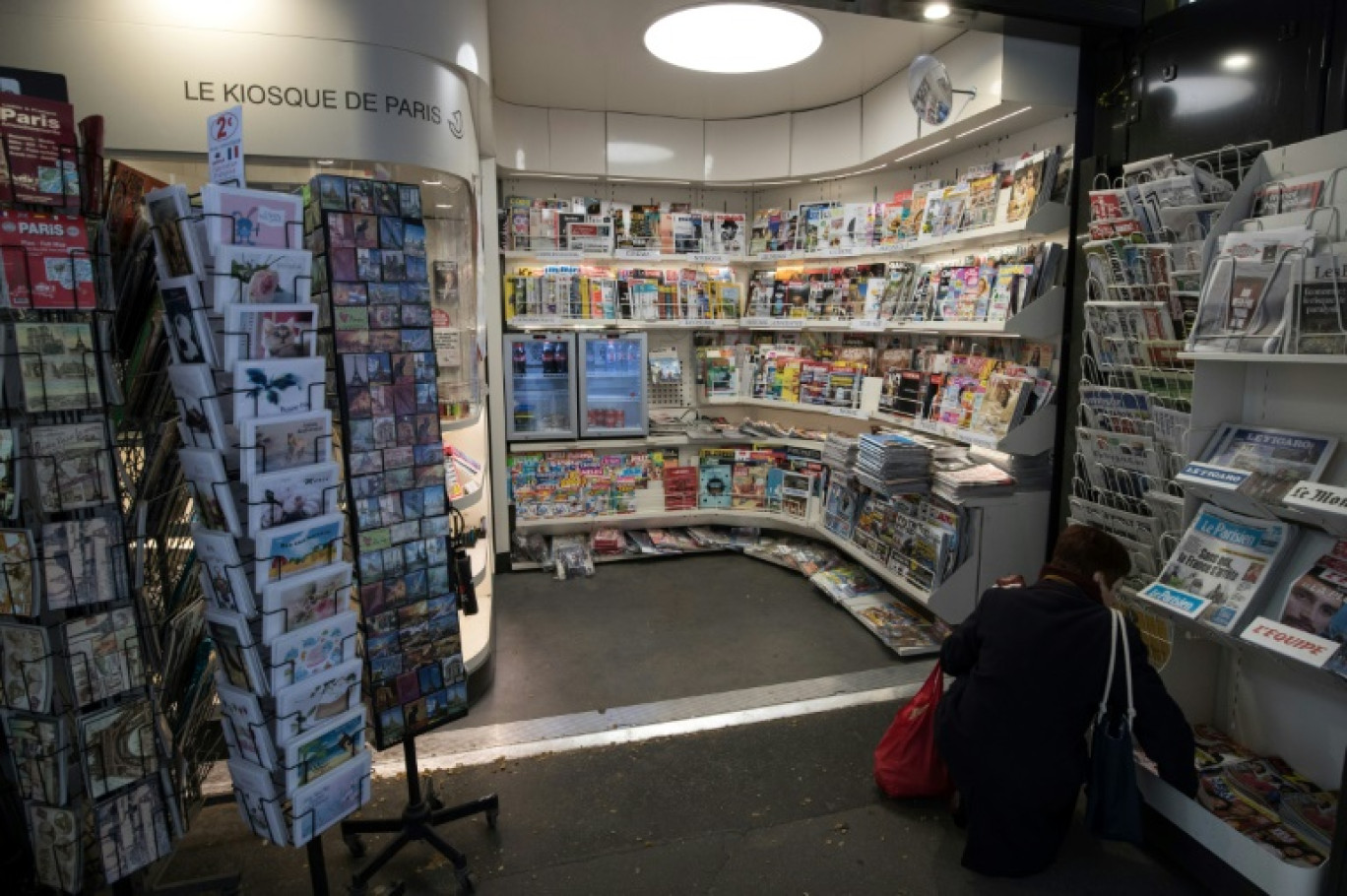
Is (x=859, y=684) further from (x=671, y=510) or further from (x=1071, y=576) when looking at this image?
(x=671, y=510)

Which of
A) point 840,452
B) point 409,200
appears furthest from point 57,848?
point 840,452

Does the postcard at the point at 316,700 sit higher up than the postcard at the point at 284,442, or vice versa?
the postcard at the point at 284,442

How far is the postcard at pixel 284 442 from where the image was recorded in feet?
6.19

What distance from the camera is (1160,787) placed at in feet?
8.20

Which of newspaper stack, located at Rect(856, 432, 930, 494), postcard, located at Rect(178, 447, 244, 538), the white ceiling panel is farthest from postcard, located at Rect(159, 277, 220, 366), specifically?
newspaper stack, located at Rect(856, 432, 930, 494)

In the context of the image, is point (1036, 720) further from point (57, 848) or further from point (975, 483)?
point (57, 848)

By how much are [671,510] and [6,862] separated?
429 centimetres

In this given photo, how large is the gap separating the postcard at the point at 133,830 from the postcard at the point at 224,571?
610mm

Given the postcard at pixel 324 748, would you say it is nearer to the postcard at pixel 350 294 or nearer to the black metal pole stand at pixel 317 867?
the black metal pole stand at pixel 317 867

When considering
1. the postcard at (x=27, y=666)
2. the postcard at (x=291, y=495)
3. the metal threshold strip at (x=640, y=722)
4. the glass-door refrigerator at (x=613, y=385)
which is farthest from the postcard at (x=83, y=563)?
the glass-door refrigerator at (x=613, y=385)

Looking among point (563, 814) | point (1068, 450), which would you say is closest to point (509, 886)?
point (563, 814)

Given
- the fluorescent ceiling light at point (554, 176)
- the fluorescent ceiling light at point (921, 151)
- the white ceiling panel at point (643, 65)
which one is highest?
the white ceiling panel at point (643, 65)

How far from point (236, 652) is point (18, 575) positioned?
55cm

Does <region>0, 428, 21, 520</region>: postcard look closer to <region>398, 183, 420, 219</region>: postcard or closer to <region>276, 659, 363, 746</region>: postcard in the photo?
<region>276, 659, 363, 746</region>: postcard
